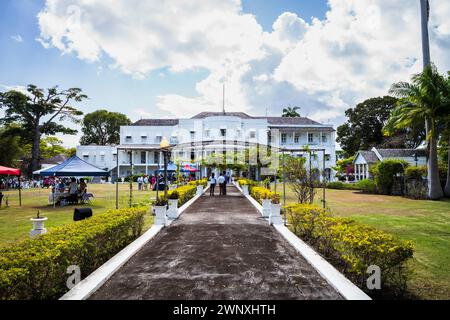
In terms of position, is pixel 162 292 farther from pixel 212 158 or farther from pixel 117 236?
pixel 212 158

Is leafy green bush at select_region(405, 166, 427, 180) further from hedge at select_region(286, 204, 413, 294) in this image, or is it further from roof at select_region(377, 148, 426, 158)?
hedge at select_region(286, 204, 413, 294)

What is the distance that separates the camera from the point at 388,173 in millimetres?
22938

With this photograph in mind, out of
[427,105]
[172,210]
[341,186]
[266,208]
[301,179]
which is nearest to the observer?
[172,210]

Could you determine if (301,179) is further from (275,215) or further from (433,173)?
(433,173)

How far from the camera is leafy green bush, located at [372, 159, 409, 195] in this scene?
901 inches

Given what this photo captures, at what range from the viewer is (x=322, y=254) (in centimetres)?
608

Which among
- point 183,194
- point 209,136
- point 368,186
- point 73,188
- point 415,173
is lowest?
point 368,186

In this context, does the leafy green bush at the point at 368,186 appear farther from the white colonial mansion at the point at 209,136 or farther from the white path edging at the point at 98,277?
the white path edging at the point at 98,277

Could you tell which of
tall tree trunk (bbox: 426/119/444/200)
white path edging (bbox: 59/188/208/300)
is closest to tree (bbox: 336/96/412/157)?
tall tree trunk (bbox: 426/119/444/200)

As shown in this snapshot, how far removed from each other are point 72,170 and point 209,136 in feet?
102

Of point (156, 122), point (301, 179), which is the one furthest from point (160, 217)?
point (156, 122)

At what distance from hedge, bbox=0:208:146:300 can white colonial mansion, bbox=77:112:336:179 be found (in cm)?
3524

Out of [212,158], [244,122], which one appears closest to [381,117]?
[244,122]

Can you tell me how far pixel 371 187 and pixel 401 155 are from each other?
12225 millimetres
